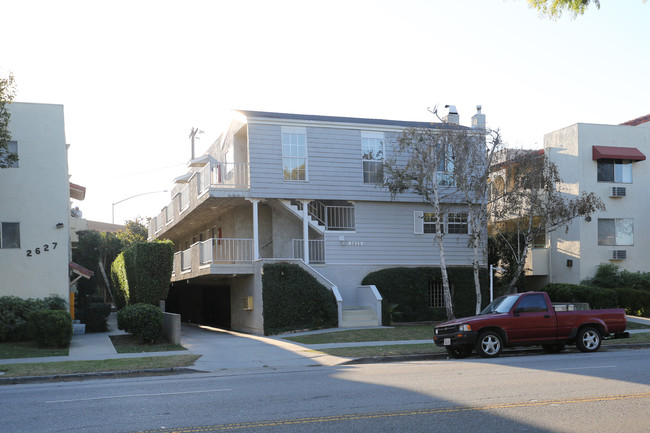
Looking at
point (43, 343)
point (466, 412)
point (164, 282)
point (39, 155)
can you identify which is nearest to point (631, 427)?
point (466, 412)

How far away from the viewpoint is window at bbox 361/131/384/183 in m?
27.7

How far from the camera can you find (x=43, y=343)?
20.1 m

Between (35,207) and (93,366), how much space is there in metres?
9.72

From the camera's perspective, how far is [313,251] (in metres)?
27.3

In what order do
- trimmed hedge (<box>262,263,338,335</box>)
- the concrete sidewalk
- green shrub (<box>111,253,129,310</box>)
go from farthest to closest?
green shrub (<box>111,253,129,310</box>), trimmed hedge (<box>262,263,338,335</box>), the concrete sidewalk

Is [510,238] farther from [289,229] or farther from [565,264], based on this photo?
[289,229]

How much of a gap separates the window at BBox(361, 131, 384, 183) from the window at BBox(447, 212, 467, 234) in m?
3.96

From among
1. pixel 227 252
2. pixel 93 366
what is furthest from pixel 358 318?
pixel 93 366

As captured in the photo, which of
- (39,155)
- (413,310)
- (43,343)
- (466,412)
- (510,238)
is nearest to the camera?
(466,412)

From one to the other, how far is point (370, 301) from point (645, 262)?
560 inches

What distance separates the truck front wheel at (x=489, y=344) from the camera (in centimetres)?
1623

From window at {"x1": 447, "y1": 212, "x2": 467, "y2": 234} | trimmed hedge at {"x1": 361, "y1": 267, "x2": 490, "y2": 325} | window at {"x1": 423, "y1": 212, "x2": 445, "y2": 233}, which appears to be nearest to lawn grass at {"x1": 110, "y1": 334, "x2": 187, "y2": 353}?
trimmed hedge at {"x1": 361, "y1": 267, "x2": 490, "y2": 325}

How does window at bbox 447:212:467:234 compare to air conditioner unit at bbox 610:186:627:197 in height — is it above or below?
below

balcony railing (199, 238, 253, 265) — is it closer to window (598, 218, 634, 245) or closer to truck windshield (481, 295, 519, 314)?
truck windshield (481, 295, 519, 314)
